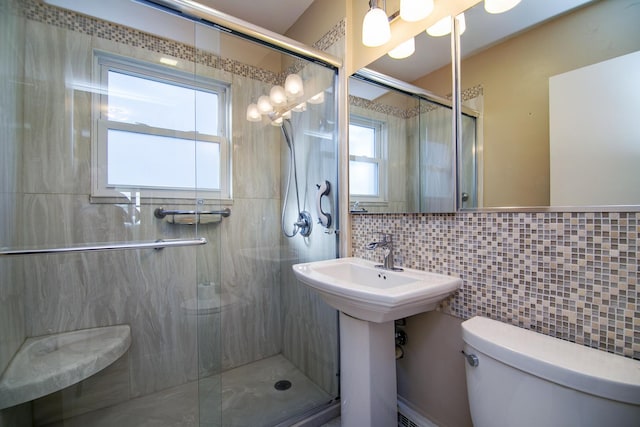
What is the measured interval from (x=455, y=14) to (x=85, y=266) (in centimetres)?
223


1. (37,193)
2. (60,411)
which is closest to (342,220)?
(37,193)

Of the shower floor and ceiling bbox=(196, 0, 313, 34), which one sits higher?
ceiling bbox=(196, 0, 313, 34)

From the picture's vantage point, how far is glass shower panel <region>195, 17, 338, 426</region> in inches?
61.6

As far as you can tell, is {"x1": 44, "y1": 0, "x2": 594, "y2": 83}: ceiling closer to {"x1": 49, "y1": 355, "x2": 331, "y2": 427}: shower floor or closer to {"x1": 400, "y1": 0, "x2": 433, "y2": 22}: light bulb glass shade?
{"x1": 400, "y1": 0, "x2": 433, "y2": 22}: light bulb glass shade

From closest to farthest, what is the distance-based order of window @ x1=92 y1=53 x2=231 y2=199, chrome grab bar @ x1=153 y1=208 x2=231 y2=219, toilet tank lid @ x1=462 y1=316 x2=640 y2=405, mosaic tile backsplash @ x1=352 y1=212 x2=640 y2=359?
toilet tank lid @ x1=462 y1=316 x2=640 y2=405
mosaic tile backsplash @ x1=352 y1=212 x2=640 y2=359
window @ x1=92 y1=53 x2=231 y2=199
chrome grab bar @ x1=153 y1=208 x2=231 y2=219

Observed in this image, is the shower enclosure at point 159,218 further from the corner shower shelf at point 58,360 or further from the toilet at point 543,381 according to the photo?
the toilet at point 543,381

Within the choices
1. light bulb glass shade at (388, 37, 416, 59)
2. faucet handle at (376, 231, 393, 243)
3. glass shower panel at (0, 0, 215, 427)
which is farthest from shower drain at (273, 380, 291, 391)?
light bulb glass shade at (388, 37, 416, 59)

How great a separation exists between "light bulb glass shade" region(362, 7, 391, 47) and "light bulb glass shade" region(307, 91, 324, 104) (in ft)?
1.53

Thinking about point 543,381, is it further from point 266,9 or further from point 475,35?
point 266,9

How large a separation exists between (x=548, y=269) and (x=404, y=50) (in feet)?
3.58

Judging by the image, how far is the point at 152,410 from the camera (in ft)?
4.82

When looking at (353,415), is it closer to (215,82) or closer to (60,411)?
(60,411)

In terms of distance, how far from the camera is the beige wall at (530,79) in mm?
715

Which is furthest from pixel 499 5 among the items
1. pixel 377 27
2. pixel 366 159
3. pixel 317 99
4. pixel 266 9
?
pixel 266 9
